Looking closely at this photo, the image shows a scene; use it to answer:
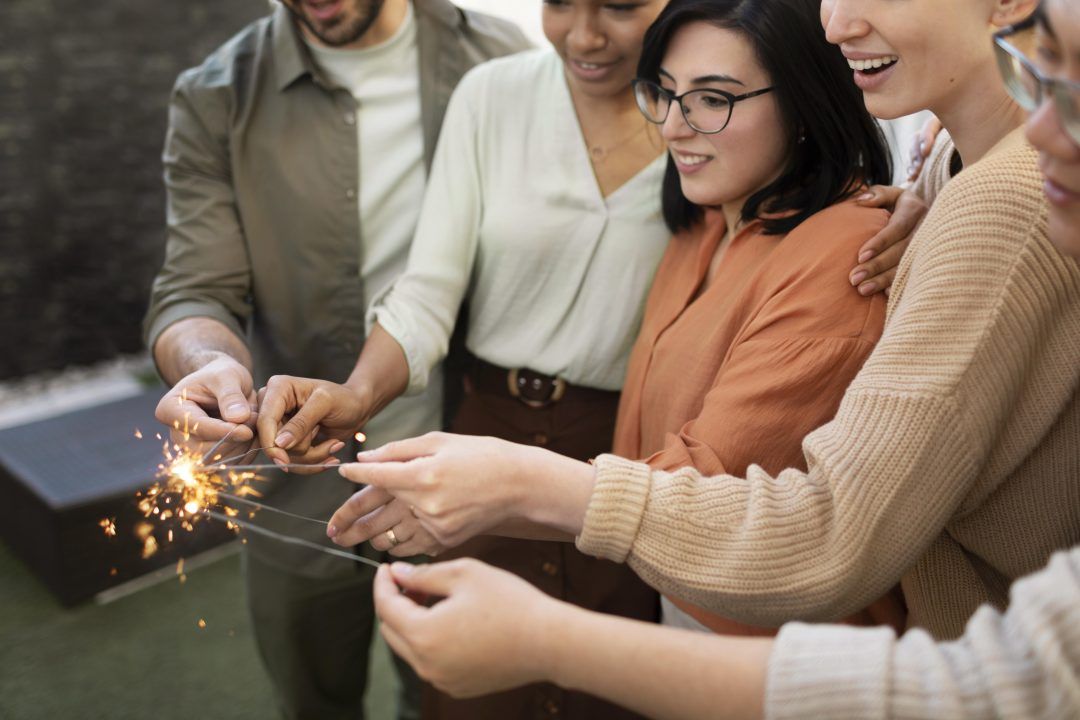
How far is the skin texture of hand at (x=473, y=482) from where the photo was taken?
1090mm

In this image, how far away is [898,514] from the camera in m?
1.03

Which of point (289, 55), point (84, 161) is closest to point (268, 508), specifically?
point (289, 55)

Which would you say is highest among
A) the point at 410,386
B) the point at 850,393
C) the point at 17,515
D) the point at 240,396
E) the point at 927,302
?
the point at 927,302

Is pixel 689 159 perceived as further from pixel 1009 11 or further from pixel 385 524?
pixel 385 524

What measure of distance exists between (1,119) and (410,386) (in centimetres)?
271

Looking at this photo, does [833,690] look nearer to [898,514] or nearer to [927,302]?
[898,514]

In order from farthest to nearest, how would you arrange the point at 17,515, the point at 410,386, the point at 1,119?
the point at 1,119, the point at 17,515, the point at 410,386

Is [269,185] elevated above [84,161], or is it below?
above

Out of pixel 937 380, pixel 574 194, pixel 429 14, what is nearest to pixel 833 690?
pixel 937 380

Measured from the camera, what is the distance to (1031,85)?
2.88 feet

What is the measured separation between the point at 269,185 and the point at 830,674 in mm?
1332

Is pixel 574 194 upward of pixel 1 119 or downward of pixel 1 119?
upward

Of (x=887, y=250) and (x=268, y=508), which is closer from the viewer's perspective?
(x=887, y=250)

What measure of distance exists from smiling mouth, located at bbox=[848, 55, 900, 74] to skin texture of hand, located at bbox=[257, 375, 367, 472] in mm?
781
